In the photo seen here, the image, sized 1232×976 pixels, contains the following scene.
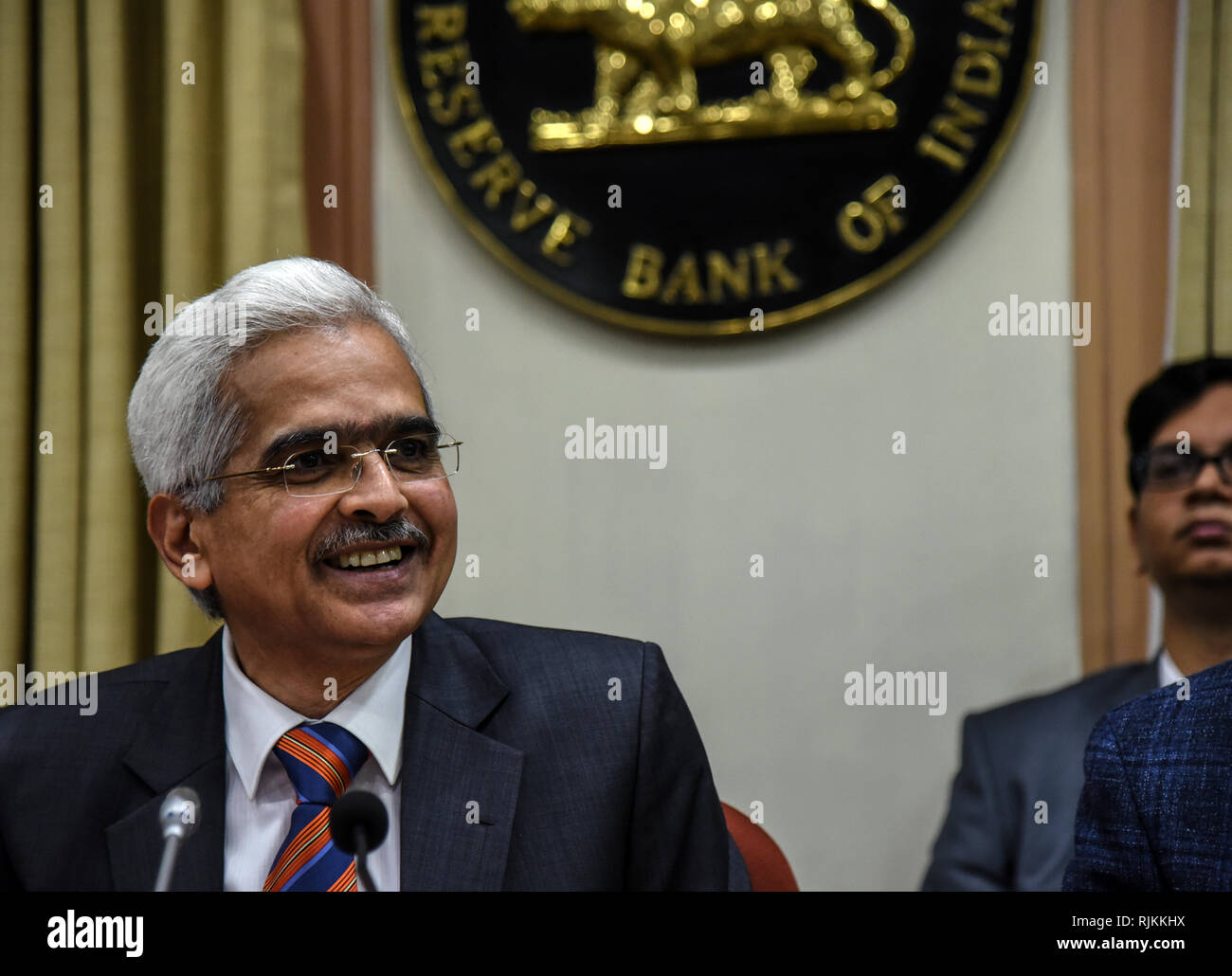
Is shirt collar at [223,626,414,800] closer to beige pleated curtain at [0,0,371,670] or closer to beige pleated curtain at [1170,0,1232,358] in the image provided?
beige pleated curtain at [0,0,371,670]

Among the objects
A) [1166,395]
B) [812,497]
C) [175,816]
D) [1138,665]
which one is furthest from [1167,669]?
[175,816]

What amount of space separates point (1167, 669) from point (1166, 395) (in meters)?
0.48

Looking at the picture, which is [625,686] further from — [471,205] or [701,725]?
[471,205]

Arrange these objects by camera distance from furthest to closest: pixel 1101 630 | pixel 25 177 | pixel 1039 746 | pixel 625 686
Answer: pixel 25 177, pixel 1101 630, pixel 1039 746, pixel 625 686

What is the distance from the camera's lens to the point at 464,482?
8.61 feet

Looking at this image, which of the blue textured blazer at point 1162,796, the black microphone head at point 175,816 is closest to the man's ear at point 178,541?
the black microphone head at point 175,816

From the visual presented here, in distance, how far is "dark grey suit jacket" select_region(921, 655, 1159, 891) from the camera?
2064mm

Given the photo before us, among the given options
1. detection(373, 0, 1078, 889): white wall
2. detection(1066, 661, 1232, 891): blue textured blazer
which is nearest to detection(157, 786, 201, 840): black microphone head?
detection(1066, 661, 1232, 891): blue textured blazer

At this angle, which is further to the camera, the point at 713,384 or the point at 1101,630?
the point at 713,384

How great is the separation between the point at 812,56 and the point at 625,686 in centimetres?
155

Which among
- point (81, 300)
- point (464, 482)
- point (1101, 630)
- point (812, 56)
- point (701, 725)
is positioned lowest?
point (701, 725)

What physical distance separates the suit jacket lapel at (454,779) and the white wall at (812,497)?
113 cm

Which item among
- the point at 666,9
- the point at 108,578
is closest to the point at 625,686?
the point at 108,578

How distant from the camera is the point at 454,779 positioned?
1.35 metres
